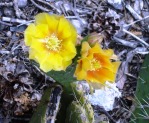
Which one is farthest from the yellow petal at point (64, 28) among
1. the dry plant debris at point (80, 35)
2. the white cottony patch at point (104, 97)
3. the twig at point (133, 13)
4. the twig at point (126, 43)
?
the twig at point (133, 13)

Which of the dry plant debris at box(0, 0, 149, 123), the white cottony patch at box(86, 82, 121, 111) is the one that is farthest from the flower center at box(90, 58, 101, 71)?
the white cottony patch at box(86, 82, 121, 111)

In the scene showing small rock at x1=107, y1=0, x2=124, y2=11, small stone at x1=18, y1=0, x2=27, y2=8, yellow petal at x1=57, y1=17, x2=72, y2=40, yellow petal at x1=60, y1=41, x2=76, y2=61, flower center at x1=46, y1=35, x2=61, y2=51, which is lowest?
yellow petal at x1=60, y1=41, x2=76, y2=61

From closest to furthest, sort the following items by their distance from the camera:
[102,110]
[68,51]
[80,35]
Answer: [68,51] → [80,35] → [102,110]

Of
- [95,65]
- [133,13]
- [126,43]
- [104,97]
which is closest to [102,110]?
[104,97]

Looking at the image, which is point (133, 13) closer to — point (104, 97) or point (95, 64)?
point (104, 97)

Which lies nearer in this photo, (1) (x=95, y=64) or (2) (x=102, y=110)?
(1) (x=95, y=64)

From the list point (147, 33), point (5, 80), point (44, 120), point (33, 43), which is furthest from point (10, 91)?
point (147, 33)

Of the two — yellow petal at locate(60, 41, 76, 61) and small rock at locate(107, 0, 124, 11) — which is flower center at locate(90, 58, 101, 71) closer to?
yellow petal at locate(60, 41, 76, 61)
